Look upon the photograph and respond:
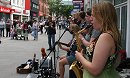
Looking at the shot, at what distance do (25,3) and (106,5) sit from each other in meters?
69.3

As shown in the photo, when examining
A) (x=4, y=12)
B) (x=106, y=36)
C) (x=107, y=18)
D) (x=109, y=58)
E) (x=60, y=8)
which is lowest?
(x=109, y=58)

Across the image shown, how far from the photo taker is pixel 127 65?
364 inches

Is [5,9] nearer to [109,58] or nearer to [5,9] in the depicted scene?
[5,9]

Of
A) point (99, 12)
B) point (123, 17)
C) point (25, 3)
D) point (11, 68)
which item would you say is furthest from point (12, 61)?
point (25, 3)

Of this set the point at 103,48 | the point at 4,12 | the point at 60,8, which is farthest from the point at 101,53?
the point at 60,8

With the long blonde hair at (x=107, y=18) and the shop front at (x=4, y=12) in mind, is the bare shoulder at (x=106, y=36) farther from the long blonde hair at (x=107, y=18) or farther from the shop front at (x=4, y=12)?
the shop front at (x=4, y=12)

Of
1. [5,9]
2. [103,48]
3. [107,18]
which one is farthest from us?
[5,9]

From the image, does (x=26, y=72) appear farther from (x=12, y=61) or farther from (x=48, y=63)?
(x=12, y=61)

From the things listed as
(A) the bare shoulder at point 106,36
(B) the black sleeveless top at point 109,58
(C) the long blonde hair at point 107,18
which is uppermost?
(C) the long blonde hair at point 107,18

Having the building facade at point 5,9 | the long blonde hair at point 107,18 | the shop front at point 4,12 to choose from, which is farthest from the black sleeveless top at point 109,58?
the building facade at point 5,9

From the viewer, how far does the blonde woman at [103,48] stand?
2.85 m

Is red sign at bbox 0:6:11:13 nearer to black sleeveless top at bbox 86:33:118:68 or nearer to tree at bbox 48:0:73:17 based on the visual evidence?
tree at bbox 48:0:73:17

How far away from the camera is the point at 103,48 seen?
284 centimetres

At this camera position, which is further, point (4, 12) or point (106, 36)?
point (4, 12)
